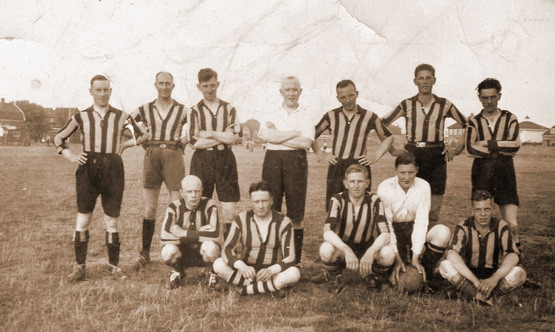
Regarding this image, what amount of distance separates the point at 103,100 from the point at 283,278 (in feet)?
7.60

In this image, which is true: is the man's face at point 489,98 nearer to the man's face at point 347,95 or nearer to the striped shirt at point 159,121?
the man's face at point 347,95

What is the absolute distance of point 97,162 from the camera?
162 inches

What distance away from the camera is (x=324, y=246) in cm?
370

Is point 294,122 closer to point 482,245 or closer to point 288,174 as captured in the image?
point 288,174

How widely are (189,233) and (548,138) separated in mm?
27467

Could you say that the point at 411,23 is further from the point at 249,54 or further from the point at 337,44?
the point at 249,54

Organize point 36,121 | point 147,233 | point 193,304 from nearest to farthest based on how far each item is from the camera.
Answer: point 193,304
point 147,233
point 36,121

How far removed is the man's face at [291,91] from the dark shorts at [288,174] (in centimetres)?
48

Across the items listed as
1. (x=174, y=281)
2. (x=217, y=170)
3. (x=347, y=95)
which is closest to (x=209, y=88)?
(x=217, y=170)

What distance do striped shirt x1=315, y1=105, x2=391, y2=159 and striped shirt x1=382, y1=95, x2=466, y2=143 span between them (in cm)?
21

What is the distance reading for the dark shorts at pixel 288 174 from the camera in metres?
4.30

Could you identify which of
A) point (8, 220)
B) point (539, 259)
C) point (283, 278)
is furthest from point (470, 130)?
point (8, 220)

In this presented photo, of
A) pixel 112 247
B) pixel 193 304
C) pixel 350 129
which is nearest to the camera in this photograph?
pixel 193 304

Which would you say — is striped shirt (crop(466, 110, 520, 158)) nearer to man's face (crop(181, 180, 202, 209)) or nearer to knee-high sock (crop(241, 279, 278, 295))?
knee-high sock (crop(241, 279, 278, 295))
